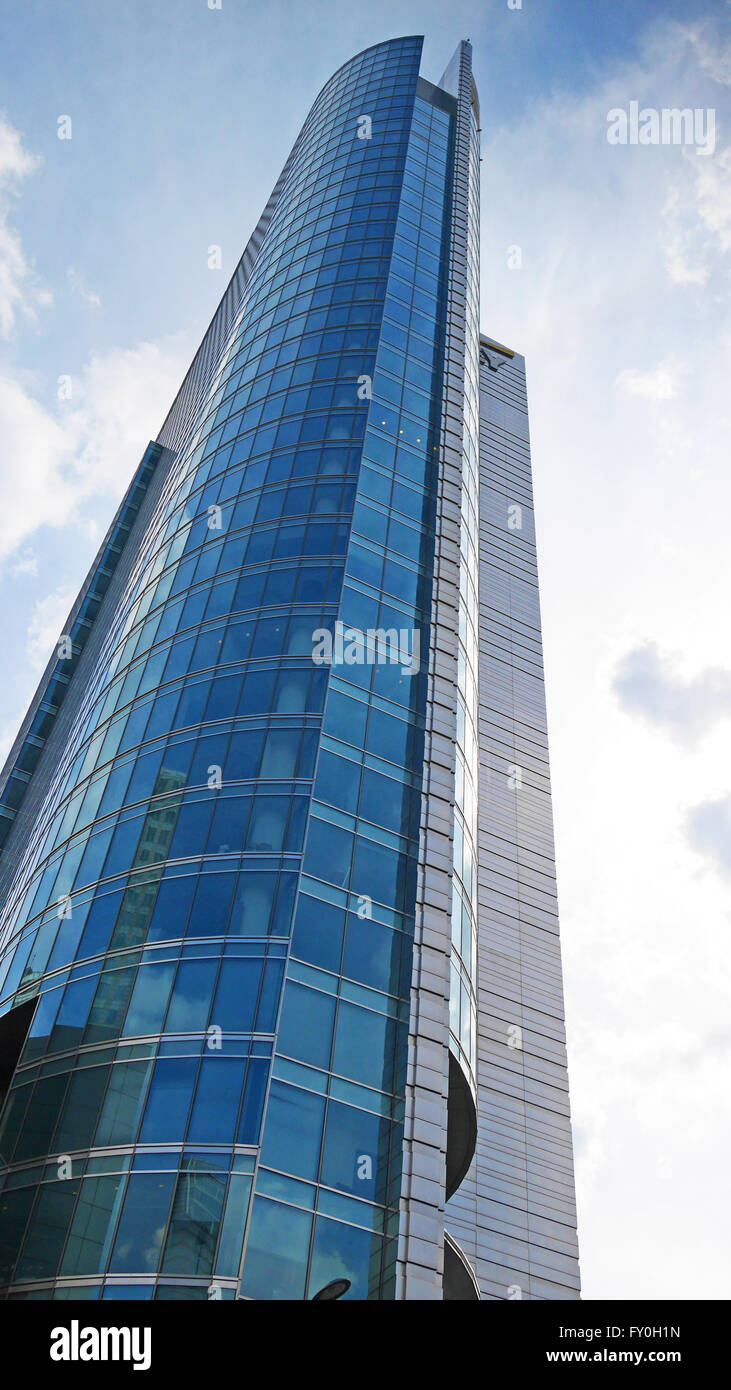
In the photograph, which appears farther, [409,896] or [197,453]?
[197,453]

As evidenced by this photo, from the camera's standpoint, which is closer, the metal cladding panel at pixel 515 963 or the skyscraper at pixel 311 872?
the skyscraper at pixel 311 872

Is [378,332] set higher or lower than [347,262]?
lower

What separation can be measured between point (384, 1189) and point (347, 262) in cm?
5090

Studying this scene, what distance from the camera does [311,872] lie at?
35.3 metres

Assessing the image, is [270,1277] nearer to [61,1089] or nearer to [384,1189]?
[384,1189]

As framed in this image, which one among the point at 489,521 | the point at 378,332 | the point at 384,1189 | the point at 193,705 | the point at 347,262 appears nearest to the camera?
the point at 384,1189

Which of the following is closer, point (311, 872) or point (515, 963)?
point (311, 872)

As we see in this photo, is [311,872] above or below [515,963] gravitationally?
below

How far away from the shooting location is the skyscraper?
29.3m

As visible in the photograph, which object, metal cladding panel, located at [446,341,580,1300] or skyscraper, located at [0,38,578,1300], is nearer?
skyscraper, located at [0,38,578,1300]

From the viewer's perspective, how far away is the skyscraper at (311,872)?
1154 inches

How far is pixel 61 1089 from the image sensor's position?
32500 millimetres
